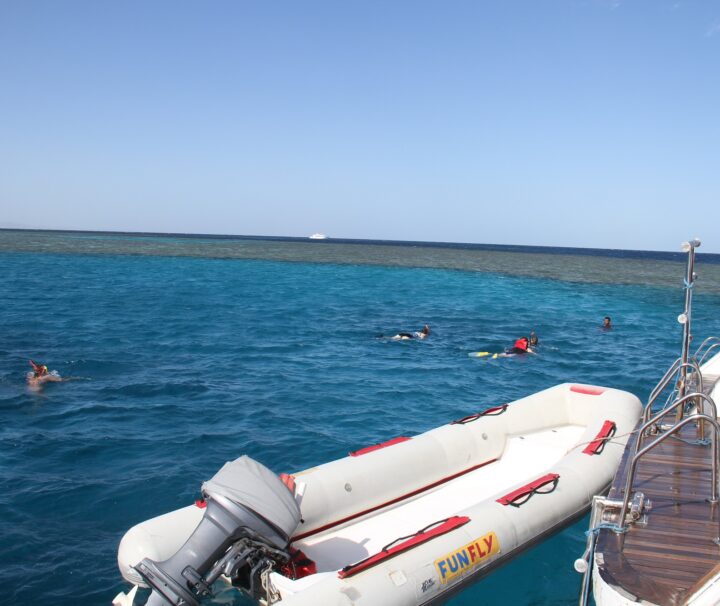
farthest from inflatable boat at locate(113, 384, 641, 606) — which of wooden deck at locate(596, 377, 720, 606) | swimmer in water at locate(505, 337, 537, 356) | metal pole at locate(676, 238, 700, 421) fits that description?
swimmer in water at locate(505, 337, 537, 356)

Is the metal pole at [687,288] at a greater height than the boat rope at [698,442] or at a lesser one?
greater

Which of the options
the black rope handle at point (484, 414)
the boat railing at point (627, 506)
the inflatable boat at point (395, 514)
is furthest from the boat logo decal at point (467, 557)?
the black rope handle at point (484, 414)

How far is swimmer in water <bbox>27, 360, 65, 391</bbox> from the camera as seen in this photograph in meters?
13.0

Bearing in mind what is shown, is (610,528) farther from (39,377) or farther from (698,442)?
(39,377)

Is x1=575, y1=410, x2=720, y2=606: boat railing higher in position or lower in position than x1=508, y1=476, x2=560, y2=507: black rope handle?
higher

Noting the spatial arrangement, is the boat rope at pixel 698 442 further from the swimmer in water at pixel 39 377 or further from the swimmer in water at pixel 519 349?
the swimmer in water at pixel 39 377

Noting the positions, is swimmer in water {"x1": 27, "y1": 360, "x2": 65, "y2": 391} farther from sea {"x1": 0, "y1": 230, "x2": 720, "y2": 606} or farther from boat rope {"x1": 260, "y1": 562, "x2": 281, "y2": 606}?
boat rope {"x1": 260, "y1": 562, "x2": 281, "y2": 606}

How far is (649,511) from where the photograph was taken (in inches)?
220

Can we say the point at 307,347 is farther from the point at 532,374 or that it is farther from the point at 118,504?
the point at 118,504

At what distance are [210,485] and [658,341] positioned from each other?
19.3m

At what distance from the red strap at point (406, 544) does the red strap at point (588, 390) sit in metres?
4.54

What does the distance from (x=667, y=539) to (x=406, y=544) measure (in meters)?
2.14

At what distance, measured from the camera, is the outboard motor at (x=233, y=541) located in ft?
15.2

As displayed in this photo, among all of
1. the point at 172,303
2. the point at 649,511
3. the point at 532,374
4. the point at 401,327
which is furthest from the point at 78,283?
the point at 649,511
